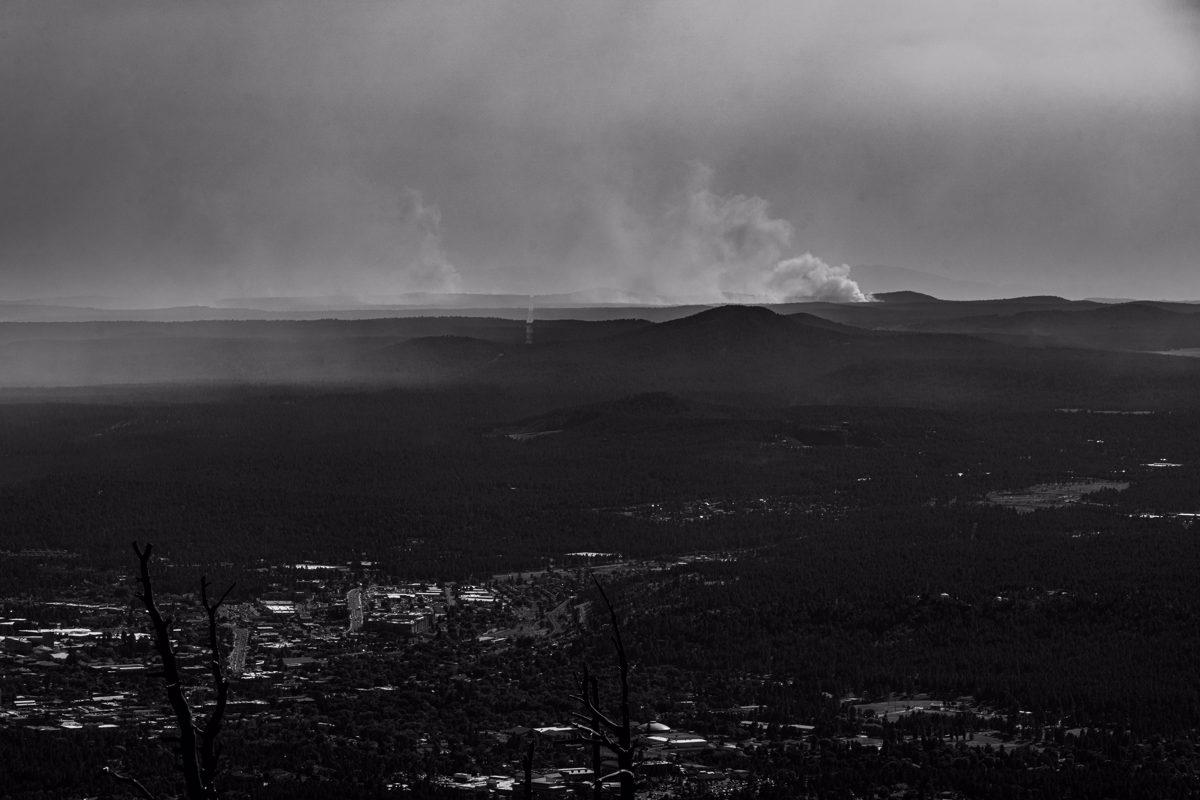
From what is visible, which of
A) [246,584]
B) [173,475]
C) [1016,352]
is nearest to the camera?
[246,584]

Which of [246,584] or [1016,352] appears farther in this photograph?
[1016,352]

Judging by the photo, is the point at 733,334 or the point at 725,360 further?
the point at 733,334

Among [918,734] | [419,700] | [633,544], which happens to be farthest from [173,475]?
[918,734]

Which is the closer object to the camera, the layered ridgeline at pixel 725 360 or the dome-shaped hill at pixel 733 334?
the layered ridgeline at pixel 725 360

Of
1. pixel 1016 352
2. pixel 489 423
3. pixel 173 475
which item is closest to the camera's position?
pixel 173 475

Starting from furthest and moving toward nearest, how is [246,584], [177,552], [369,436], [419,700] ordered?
[369,436], [177,552], [246,584], [419,700]

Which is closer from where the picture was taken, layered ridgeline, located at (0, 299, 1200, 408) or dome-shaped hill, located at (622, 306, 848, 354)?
layered ridgeline, located at (0, 299, 1200, 408)

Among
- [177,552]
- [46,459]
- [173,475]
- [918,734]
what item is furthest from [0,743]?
[46,459]

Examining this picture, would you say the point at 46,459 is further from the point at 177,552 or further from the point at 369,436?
the point at 177,552

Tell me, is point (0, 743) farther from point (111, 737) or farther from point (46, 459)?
point (46, 459)

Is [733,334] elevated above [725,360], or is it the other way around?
[733,334]
